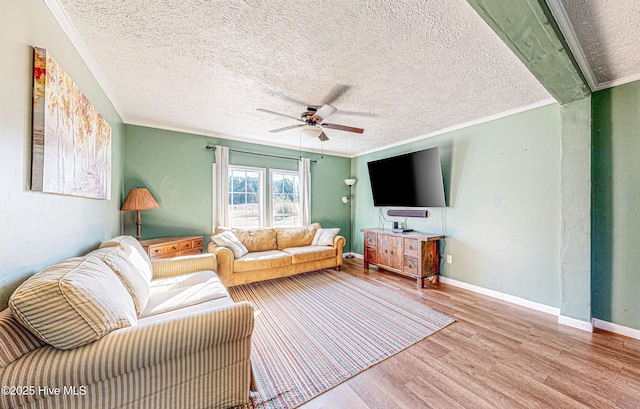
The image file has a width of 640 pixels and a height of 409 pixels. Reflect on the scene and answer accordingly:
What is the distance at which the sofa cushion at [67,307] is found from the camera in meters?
0.98

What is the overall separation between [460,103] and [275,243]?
11.4 feet

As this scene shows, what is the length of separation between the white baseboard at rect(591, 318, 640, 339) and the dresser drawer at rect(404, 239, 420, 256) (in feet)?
5.97

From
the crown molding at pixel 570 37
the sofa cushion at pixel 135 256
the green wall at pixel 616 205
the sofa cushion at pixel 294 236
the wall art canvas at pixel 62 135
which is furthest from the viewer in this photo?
the sofa cushion at pixel 294 236

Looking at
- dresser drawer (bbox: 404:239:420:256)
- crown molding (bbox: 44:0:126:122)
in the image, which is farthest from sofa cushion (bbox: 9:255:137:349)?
dresser drawer (bbox: 404:239:420:256)

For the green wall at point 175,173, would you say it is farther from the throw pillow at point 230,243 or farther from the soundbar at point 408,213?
the soundbar at point 408,213

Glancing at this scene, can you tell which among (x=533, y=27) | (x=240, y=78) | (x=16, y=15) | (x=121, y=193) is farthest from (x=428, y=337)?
(x=121, y=193)

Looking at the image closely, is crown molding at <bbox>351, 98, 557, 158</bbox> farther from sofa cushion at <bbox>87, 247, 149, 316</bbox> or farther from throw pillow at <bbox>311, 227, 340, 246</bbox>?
sofa cushion at <bbox>87, 247, 149, 316</bbox>

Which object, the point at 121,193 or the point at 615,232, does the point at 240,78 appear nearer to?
the point at 121,193

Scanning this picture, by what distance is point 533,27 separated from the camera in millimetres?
1383

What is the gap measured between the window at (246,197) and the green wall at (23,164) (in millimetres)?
2606

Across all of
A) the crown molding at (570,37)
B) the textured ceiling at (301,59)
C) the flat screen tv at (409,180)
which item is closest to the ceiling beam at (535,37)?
the crown molding at (570,37)

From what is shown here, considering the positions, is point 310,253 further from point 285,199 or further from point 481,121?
point 481,121

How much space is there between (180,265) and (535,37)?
3.59 meters

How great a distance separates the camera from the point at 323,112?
245 centimetres
